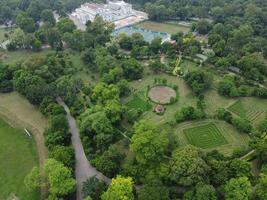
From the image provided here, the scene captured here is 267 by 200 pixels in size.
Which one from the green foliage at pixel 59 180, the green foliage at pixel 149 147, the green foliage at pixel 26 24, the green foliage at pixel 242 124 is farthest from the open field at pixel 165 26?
the green foliage at pixel 59 180

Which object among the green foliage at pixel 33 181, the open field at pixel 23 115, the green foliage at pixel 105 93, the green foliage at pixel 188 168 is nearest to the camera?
the green foliage at pixel 188 168

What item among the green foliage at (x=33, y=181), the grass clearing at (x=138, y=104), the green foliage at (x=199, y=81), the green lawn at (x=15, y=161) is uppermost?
the green foliage at (x=199, y=81)

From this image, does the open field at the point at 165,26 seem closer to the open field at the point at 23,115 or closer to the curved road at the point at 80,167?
the open field at the point at 23,115

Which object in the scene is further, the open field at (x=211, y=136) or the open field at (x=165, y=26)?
the open field at (x=165, y=26)

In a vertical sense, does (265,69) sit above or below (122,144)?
above

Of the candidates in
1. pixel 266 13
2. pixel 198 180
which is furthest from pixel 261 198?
pixel 266 13

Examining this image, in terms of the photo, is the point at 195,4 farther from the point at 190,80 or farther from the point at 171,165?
the point at 171,165
